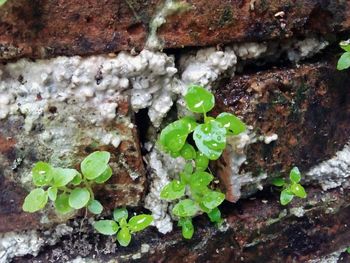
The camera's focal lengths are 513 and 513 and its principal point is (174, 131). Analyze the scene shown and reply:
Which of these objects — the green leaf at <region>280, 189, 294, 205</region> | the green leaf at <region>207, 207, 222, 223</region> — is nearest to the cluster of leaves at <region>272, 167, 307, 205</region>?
the green leaf at <region>280, 189, 294, 205</region>

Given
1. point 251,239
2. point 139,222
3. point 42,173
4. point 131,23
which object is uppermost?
point 131,23

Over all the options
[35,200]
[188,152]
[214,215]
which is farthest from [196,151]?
[35,200]

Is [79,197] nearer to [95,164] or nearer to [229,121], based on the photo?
[95,164]

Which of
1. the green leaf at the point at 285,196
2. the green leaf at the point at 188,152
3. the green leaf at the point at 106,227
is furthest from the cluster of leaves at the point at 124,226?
the green leaf at the point at 285,196

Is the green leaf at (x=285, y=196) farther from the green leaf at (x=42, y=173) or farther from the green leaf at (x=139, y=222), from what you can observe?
the green leaf at (x=42, y=173)

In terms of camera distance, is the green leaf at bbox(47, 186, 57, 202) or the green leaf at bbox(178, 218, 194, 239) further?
the green leaf at bbox(178, 218, 194, 239)

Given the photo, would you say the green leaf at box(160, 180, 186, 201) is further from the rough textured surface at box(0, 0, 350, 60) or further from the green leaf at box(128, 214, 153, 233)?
the rough textured surface at box(0, 0, 350, 60)
